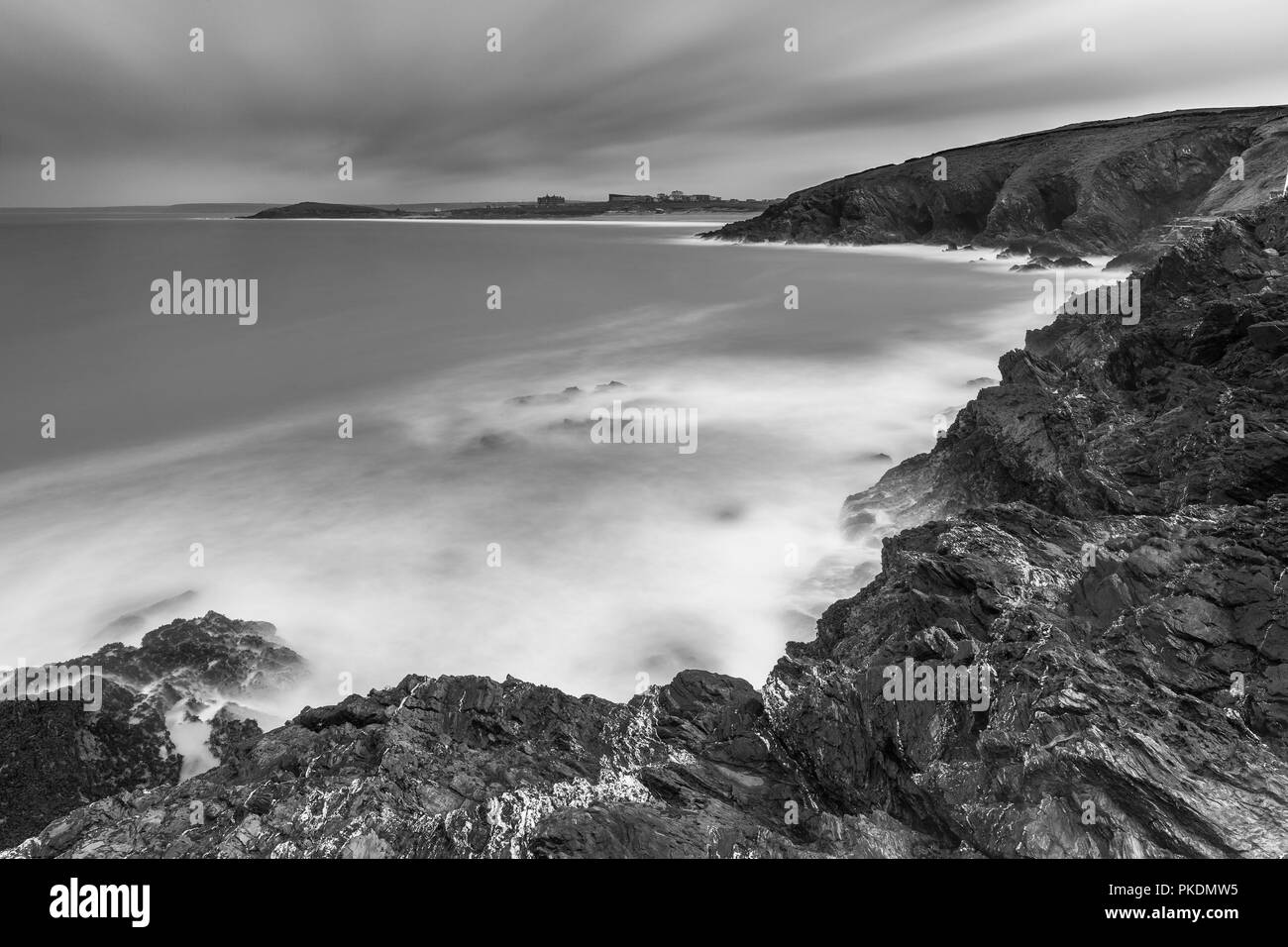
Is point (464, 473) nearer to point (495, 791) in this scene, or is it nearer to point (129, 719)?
point (129, 719)

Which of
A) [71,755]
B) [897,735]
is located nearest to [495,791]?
[897,735]

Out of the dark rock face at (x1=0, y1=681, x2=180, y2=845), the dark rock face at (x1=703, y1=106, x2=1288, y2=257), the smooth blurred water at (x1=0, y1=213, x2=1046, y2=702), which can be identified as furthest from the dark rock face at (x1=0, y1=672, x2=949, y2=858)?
the dark rock face at (x1=703, y1=106, x2=1288, y2=257)

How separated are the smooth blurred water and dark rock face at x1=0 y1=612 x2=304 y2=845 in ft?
2.92

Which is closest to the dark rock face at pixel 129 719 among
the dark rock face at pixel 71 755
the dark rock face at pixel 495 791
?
the dark rock face at pixel 71 755

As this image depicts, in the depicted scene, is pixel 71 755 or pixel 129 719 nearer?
pixel 71 755

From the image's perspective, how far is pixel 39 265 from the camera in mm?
54719

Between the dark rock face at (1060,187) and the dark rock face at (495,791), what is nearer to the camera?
the dark rock face at (495,791)

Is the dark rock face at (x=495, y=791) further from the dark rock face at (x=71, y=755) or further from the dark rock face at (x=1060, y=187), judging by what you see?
the dark rock face at (x=1060, y=187)

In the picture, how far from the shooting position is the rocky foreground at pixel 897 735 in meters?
4.17

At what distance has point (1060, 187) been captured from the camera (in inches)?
2365

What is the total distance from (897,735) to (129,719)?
7.42 meters

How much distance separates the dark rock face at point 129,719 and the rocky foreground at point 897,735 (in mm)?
27

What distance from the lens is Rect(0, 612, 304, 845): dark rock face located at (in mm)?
6289
